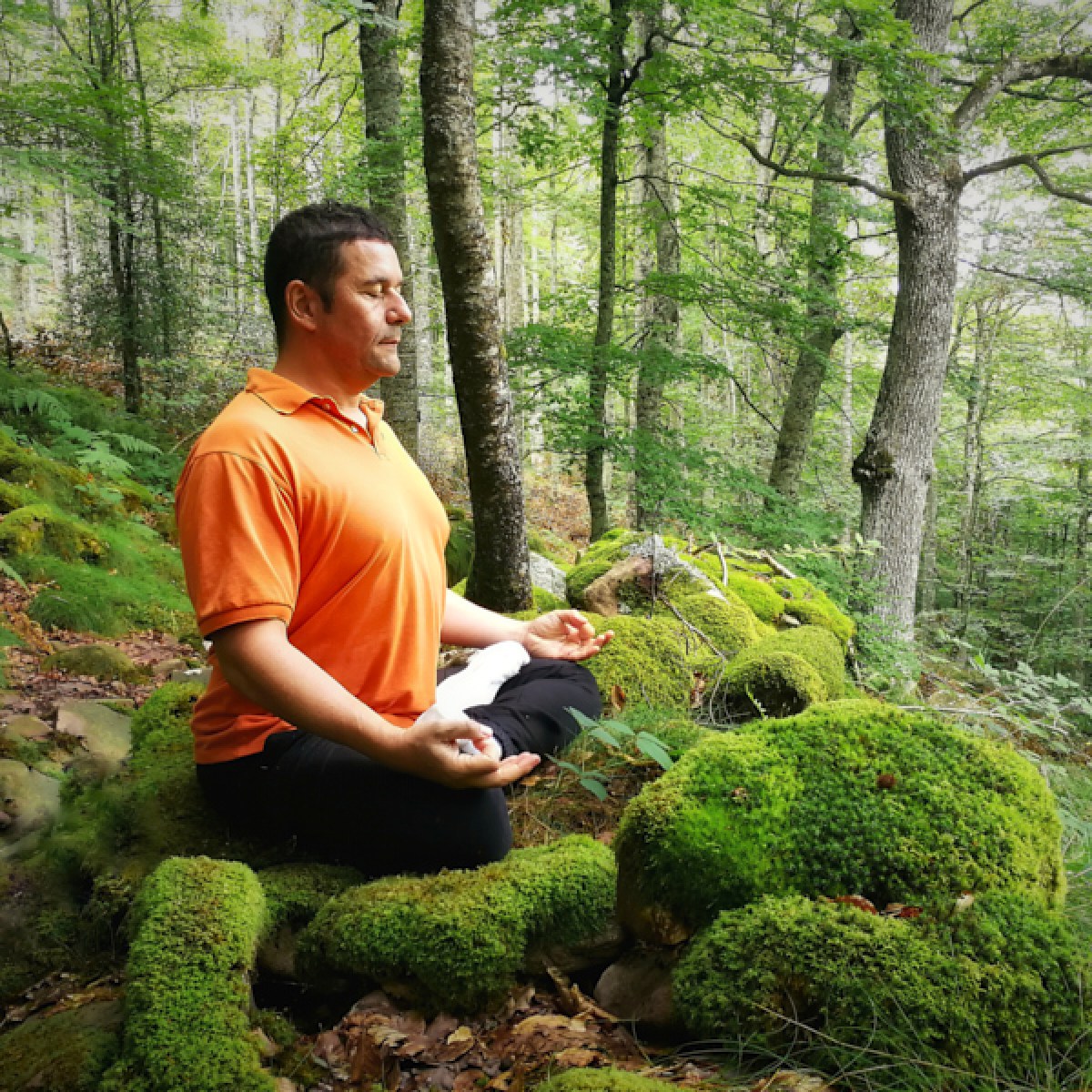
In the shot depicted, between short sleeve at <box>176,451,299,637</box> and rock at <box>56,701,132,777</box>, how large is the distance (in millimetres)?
2118

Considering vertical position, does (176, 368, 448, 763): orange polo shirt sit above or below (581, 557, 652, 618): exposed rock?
above

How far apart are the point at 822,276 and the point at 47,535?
7872 mm

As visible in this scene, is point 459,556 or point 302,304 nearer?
point 302,304

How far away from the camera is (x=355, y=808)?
1977 mm

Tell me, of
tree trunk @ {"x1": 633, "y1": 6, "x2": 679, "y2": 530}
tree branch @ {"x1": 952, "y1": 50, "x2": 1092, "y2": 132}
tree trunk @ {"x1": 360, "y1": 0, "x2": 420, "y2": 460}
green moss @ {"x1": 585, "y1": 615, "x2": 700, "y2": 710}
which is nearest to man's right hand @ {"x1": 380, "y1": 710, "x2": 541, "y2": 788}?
green moss @ {"x1": 585, "y1": 615, "x2": 700, "y2": 710}

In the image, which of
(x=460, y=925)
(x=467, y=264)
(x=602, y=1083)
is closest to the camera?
(x=602, y=1083)

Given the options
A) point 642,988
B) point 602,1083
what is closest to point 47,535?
point 642,988

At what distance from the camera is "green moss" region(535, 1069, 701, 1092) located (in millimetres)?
1280

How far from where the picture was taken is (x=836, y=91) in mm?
8859

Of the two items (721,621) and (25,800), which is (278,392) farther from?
(721,621)

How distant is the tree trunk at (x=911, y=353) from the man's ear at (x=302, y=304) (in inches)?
210

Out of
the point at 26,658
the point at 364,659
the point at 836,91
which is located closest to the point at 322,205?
the point at 364,659

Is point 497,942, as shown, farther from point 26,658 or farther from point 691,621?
point 26,658

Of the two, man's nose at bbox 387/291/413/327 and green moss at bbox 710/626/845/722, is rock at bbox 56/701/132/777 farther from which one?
green moss at bbox 710/626/845/722
